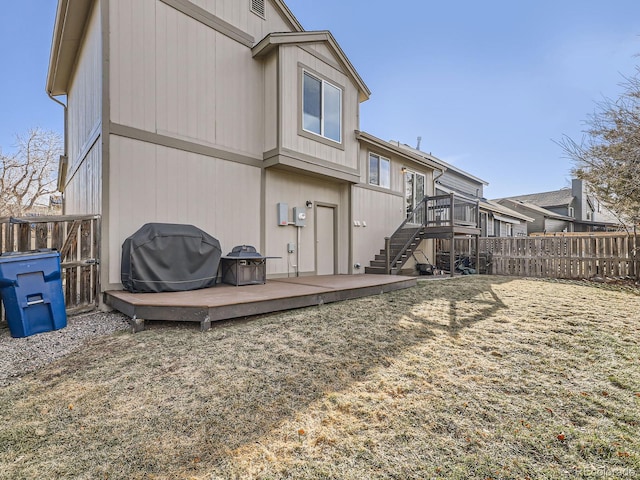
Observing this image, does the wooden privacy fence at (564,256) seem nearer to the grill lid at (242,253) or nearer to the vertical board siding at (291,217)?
the vertical board siding at (291,217)

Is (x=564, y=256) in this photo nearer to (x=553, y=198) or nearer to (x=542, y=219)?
(x=542, y=219)

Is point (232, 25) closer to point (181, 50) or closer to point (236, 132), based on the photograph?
point (181, 50)

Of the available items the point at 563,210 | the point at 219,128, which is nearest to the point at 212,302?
the point at 219,128

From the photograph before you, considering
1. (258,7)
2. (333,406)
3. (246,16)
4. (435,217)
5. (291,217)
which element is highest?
(258,7)

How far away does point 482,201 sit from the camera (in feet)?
68.3

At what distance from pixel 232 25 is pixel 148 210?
459 cm

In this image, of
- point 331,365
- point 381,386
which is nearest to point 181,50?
point 331,365

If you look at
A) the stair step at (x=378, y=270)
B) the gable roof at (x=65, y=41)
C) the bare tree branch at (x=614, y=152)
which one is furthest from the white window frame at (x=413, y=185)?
the gable roof at (x=65, y=41)

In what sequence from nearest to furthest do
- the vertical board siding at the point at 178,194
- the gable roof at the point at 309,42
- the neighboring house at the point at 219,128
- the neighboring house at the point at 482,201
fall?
the vertical board siding at the point at 178,194, the neighboring house at the point at 219,128, the gable roof at the point at 309,42, the neighboring house at the point at 482,201

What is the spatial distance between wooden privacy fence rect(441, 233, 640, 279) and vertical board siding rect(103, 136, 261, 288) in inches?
363

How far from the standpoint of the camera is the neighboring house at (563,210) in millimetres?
24734

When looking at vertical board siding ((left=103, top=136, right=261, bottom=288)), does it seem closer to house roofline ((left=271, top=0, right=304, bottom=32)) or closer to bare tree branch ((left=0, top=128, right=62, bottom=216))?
house roofline ((left=271, top=0, right=304, bottom=32))

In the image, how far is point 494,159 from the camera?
21.8 m

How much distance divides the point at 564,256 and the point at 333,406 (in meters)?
11.0
